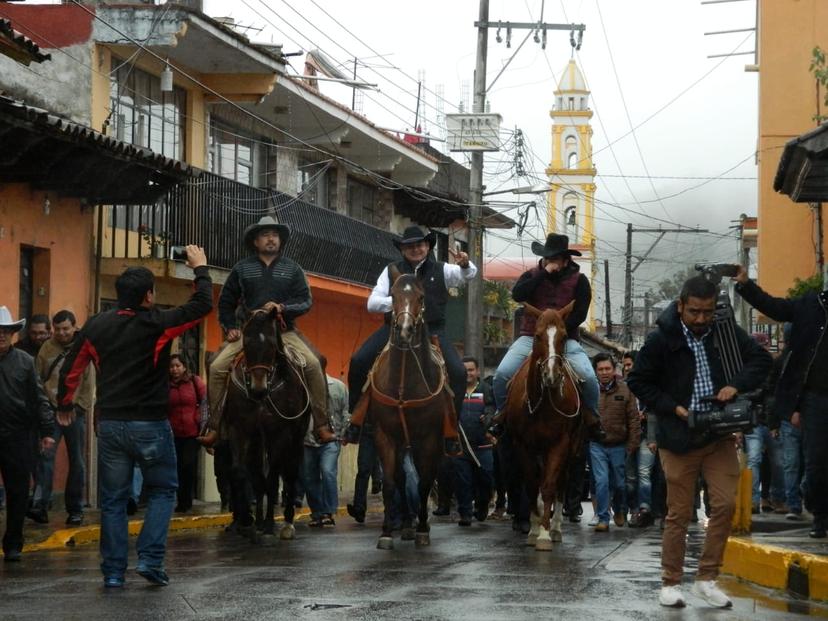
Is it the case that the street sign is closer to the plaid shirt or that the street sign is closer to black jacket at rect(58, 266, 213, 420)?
black jacket at rect(58, 266, 213, 420)

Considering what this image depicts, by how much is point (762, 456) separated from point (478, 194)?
50.7 feet

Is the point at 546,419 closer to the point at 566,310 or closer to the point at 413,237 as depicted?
the point at 566,310

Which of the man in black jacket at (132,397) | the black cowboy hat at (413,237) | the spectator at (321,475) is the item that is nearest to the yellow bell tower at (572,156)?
the spectator at (321,475)

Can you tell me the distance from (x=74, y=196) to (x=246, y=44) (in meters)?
5.55

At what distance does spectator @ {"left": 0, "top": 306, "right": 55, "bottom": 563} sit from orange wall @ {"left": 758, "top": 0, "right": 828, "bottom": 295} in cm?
2645

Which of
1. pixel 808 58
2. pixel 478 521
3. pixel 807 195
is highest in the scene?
pixel 808 58

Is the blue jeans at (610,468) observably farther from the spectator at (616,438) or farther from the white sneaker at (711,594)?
the white sneaker at (711,594)

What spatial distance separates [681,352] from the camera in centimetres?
977

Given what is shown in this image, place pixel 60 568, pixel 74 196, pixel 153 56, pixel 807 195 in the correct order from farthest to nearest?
1. pixel 153 56
2. pixel 74 196
3. pixel 807 195
4. pixel 60 568

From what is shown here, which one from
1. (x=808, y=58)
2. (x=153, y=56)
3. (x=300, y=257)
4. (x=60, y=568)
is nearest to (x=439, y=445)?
(x=60, y=568)

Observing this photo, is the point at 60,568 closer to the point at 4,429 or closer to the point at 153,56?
the point at 4,429

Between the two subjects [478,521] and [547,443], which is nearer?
Result: [547,443]

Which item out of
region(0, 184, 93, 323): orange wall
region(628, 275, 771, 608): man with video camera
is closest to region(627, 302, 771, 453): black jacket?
region(628, 275, 771, 608): man with video camera

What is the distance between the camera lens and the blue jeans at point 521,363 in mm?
14875
